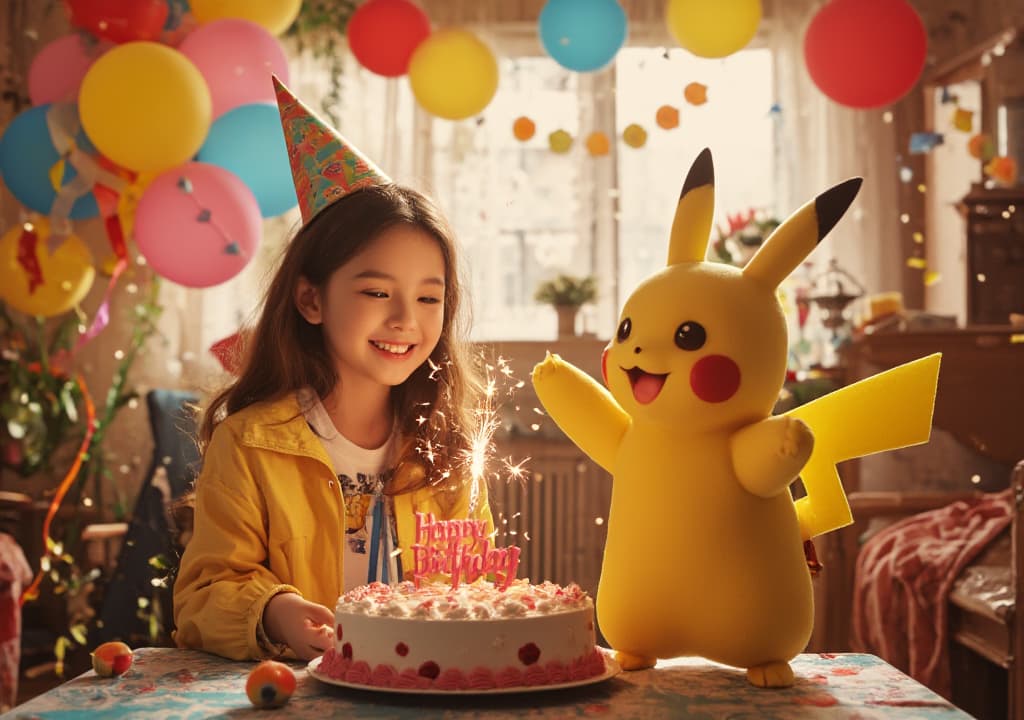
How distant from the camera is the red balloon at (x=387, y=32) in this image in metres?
3.70

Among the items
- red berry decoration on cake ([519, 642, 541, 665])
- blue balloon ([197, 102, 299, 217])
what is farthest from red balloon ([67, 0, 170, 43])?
red berry decoration on cake ([519, 642, 541, 665])

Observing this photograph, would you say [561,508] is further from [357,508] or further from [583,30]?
[357,508]

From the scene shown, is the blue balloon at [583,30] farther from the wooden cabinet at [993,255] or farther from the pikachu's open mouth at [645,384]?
the pikachu's open mouth at [645,384]

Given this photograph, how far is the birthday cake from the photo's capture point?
0.99m

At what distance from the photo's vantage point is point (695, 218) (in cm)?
114

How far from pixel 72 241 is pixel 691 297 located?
2.78m

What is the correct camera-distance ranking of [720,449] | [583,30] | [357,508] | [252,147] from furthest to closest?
[583,30] → [252,147] → [357,508] → [720,449]

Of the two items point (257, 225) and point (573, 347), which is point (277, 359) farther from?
point (573, 347)

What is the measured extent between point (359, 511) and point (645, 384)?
1.77 feet

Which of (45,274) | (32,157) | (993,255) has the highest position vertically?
(32,157)

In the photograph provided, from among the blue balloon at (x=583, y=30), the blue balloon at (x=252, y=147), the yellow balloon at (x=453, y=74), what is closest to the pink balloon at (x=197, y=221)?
the blue balloon at (x=252, y=147)

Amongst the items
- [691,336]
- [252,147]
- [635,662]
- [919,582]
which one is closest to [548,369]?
[691,336]

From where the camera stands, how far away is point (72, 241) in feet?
11.4

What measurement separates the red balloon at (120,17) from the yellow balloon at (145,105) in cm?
23
